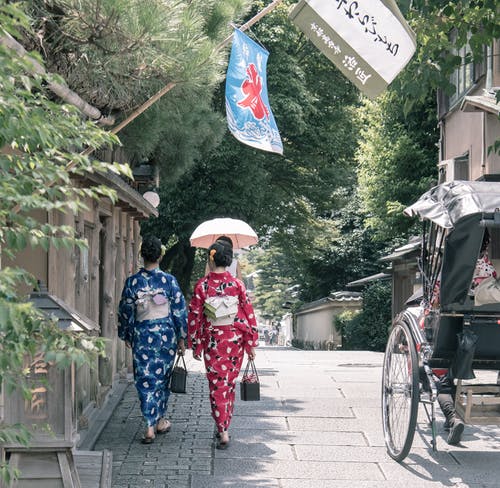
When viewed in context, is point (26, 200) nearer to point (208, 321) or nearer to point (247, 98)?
point (247, 98)

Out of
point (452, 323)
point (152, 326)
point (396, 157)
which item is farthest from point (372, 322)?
point (452, 323)

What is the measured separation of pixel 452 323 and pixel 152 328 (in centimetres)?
285

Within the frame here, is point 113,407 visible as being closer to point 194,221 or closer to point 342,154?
point 194,221

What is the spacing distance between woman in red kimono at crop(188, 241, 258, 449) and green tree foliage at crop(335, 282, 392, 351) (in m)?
24.4

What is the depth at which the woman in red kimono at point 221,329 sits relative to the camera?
835cm

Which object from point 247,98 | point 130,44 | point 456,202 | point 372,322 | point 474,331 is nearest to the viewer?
point 130,44

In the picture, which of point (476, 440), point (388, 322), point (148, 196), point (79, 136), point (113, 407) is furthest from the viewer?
point (388, 322)

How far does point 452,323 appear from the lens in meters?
7.25

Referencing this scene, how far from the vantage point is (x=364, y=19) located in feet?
26.1

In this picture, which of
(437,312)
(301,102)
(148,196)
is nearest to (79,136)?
(437,312)

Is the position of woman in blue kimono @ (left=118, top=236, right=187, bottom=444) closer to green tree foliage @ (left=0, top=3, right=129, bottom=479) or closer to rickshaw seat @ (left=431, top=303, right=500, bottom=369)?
rickshaw seat @ (left=431, top=303, right=500, bottom=369)

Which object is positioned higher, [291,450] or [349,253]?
[349,253]

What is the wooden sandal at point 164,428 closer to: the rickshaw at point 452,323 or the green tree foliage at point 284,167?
the rickshaw at point 452,323

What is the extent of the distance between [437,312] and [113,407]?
179 inches
